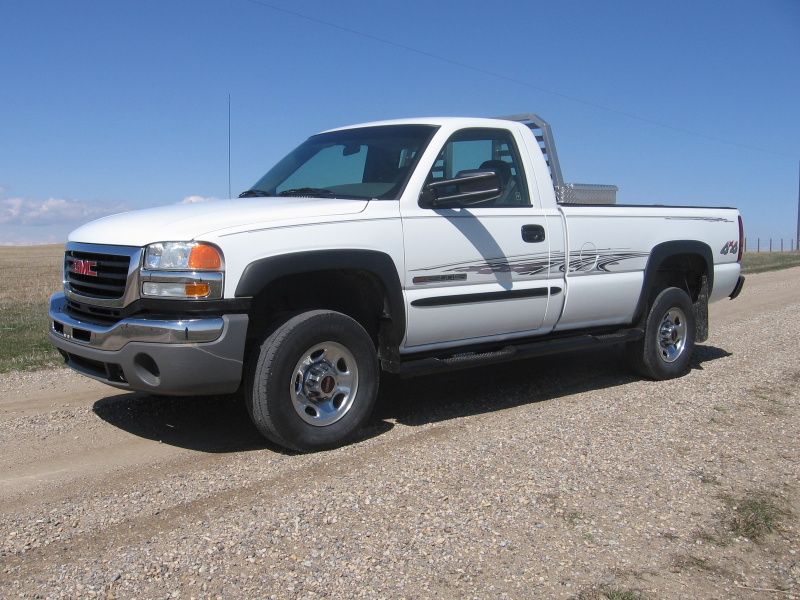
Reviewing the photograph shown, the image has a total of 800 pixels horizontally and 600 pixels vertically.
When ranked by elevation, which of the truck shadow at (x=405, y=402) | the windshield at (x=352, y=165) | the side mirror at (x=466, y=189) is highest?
the windshield at (x=352, y=165)

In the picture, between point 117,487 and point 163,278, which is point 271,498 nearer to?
point 117,487

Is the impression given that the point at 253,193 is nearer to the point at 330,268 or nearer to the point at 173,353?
the point at 330,268

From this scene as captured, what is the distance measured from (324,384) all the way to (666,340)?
3834 mm

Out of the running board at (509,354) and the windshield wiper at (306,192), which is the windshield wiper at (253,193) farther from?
the running board at (509,354)

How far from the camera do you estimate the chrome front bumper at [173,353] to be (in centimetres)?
416

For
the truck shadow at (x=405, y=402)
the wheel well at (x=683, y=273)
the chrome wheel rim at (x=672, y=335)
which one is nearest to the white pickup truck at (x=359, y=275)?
the chrome wheel rim at (x=672, y=335)

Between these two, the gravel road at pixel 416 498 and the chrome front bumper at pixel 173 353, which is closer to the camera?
the gravel road at pixel 416 498

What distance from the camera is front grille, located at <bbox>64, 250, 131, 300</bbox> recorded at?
14.4 ft

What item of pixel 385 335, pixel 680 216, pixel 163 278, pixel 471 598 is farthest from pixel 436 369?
pixel 680 216

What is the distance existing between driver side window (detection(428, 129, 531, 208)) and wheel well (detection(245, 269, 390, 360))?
1.05m

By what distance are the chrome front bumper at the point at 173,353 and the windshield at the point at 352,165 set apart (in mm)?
1482

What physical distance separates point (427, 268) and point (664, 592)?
103 inches

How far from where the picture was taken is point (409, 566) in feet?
10.5

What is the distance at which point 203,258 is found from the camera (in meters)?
4.18
